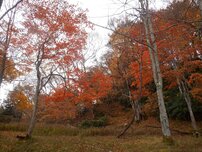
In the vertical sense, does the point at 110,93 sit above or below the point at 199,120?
above

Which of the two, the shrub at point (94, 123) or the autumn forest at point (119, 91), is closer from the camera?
the autumn forest at point (119, 91)

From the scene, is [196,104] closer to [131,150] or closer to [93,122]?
[93,122]

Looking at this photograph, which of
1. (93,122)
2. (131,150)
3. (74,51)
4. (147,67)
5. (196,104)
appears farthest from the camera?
(93,122)

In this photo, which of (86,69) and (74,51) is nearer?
(74,51)

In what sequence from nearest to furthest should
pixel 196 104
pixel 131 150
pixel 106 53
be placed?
pixel 131 150 < pixel 196 104 < pixel 106 53

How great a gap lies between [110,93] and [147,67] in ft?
31.4

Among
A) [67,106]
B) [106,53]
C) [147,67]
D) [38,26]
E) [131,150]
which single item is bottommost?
[131,150]

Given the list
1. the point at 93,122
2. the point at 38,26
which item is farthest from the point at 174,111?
the point at 38,26

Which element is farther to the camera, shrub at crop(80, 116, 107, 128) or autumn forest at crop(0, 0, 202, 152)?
shrub at crop(80, 116, 107, 128)

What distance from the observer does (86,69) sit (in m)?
30.2

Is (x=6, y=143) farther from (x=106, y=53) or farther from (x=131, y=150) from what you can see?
(x=106, y=53)

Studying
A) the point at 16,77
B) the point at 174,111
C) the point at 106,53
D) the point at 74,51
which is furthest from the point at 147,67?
the point at 16,77

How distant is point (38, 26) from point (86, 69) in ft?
55.4

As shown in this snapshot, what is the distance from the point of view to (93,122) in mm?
24344
